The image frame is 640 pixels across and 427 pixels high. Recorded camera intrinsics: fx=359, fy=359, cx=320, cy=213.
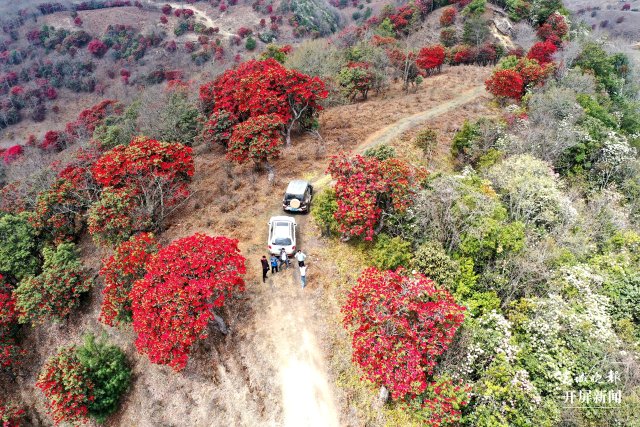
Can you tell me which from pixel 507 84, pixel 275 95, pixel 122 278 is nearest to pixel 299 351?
pixel 122 278

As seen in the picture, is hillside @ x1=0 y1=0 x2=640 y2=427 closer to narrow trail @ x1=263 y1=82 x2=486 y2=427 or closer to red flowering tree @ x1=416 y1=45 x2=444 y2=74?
narrow trail @ x1=263 y1=82 x2=486 y2=427

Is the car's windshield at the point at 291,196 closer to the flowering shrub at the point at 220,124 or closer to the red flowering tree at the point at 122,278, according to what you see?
the red flowering tree at the point at 122,278

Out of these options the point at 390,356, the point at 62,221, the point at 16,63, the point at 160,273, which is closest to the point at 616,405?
the point at 390,356

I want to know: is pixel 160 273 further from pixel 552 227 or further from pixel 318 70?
pixel 318 70

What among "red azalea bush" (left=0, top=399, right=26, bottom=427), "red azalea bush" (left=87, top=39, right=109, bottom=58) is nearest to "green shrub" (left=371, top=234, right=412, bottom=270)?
"red azalea bush" (left=0, top=399, right=26, bottom=427)

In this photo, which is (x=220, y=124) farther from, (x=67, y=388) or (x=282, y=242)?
(x=67, y=388)
